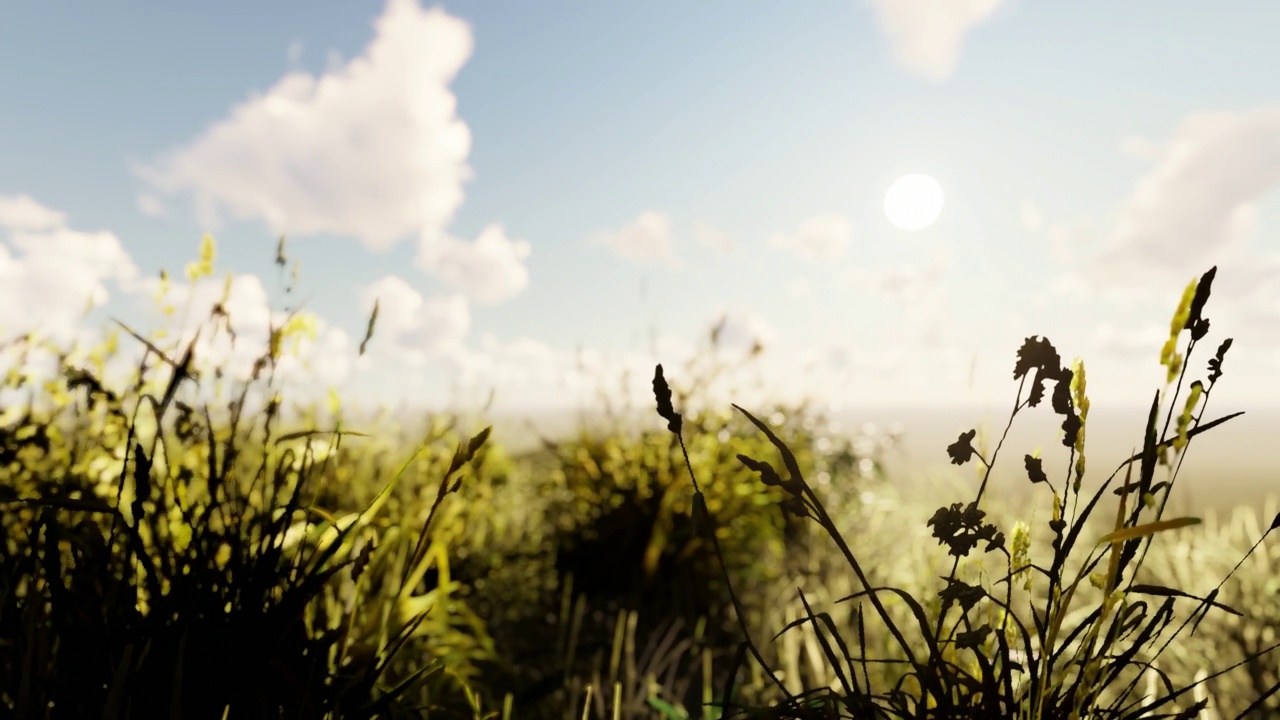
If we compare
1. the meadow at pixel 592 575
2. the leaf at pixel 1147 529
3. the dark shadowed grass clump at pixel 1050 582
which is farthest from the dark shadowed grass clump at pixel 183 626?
the leaf at pixel 1147 529

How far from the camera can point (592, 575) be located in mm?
3797

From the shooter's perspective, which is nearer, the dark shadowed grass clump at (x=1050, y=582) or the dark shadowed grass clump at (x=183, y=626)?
the dark shadowed grass clump at (x=1050, y=582)

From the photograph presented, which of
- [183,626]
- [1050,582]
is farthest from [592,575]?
[1050,582]

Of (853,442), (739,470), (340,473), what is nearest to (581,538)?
(739,470)

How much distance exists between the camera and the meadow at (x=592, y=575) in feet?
3.00

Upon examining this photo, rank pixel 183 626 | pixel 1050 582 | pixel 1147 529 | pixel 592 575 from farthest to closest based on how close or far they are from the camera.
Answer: pixel 592 575
pixel 183 626
pixel 1050 582
pixel 1147 529

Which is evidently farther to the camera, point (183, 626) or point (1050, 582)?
point (183, 626)

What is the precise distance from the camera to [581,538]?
3971mm

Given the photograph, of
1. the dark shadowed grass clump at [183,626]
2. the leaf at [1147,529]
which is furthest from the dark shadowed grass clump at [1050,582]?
the dark shadowed grass clump at [183,626]

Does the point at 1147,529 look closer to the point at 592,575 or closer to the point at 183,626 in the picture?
the point at 183,626

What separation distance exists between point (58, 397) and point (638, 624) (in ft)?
7.87

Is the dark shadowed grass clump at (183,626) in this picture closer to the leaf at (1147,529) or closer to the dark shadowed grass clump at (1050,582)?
the dark shadowed grass clump at (1050,582)

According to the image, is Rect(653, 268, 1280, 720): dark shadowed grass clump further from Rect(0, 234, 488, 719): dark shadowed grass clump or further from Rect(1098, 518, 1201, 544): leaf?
Rect(0, 234, 488, 719): dark shadowed grass clump

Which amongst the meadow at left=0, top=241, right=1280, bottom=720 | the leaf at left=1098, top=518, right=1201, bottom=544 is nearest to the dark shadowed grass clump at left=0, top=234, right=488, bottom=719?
the meadow at left=0, top=241, right=1280, bottom=720
